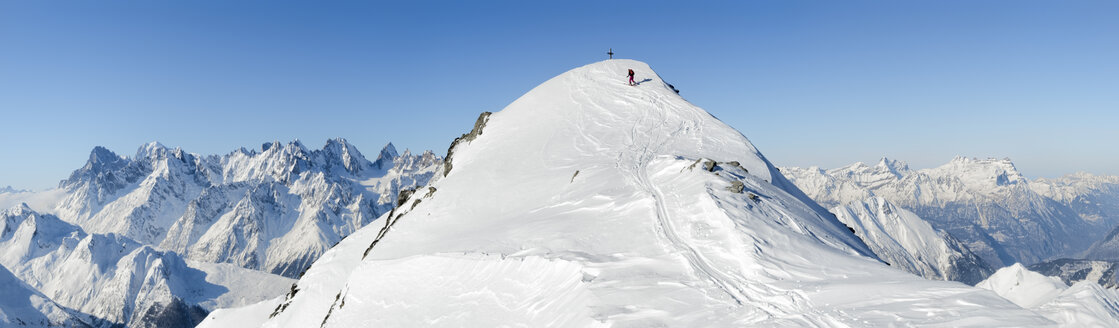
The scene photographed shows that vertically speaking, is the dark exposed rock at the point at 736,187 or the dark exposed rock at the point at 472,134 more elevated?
the dark exposed rock at the point at 472,134

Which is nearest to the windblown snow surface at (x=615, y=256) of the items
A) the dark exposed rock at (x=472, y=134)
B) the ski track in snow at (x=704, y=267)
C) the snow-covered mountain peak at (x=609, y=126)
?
the ski track in snow at (x=704, y=267)

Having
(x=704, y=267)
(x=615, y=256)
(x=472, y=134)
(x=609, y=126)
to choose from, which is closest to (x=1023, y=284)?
(x=609, y=126)

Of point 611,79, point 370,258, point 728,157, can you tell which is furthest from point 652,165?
point 611,79

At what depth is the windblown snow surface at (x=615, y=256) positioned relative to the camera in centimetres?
1659

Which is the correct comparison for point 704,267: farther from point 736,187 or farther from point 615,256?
point 736,187

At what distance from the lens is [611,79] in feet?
229

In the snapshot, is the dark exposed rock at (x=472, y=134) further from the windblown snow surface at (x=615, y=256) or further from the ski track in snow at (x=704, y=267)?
the ski track in snow at (x=704, y=267)

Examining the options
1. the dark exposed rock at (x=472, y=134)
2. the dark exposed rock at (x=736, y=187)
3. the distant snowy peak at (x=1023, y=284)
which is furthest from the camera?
the distant snowy peak at (x=1023, y=284)

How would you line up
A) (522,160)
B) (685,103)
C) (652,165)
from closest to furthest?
(652,165) < (522,160) < (685,103)

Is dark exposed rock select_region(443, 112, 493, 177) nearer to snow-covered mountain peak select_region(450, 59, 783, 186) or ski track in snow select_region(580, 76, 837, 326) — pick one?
snow-covered mountain peak select_region(450, 59, 783, 186)

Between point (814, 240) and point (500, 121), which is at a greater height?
point (500, 121)

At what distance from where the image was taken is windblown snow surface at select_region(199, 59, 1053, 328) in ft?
54.4

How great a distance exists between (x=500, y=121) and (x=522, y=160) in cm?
1666

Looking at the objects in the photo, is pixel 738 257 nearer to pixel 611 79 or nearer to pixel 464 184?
pixel 464 184
